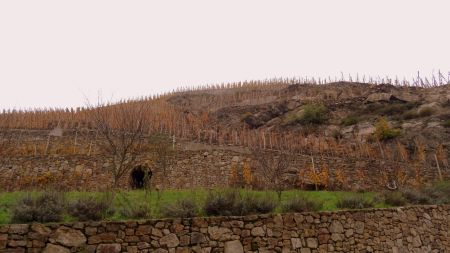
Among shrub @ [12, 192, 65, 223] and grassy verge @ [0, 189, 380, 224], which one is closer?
shrub @ [12, 192, 65, 223]

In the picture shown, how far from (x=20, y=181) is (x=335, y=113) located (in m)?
22.6

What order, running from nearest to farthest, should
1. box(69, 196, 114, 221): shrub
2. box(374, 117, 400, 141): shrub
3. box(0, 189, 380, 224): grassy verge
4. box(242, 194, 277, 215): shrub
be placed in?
box(69, 196, 114, 221): shrub < box(0, 189, 380, 224): grassy verge < box(242, 194, 277, 215): shrub < box(374, 117, 400, 141): shrub

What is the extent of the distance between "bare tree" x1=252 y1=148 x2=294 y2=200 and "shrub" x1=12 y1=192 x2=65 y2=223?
875 centimetres

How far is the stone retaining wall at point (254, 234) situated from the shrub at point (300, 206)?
37cm

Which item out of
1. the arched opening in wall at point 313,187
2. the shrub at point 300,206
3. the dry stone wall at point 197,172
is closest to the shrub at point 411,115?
the dry stone wall at point 197,172

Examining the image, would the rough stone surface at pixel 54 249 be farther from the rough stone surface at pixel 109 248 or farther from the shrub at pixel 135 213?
the shrub at pixel 135 213

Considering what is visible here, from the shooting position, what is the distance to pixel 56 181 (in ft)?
53.0

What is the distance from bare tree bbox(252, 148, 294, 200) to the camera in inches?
613

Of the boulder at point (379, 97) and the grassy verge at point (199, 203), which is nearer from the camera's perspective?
the grassy verge at point (199, 203)

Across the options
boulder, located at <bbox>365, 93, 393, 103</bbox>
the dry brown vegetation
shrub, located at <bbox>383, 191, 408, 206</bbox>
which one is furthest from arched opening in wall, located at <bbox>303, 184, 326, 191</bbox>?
boulder, located at <bbox>365, 93, 393, 103</bbox>

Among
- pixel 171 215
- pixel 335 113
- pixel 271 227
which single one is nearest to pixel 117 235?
pixel 171 215

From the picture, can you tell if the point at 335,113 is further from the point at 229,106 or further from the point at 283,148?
the point at 283,148

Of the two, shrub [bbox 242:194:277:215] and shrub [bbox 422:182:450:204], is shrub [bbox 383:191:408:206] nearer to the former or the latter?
shrub [bbox 422:182:450:204]

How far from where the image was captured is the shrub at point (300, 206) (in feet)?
33.1
